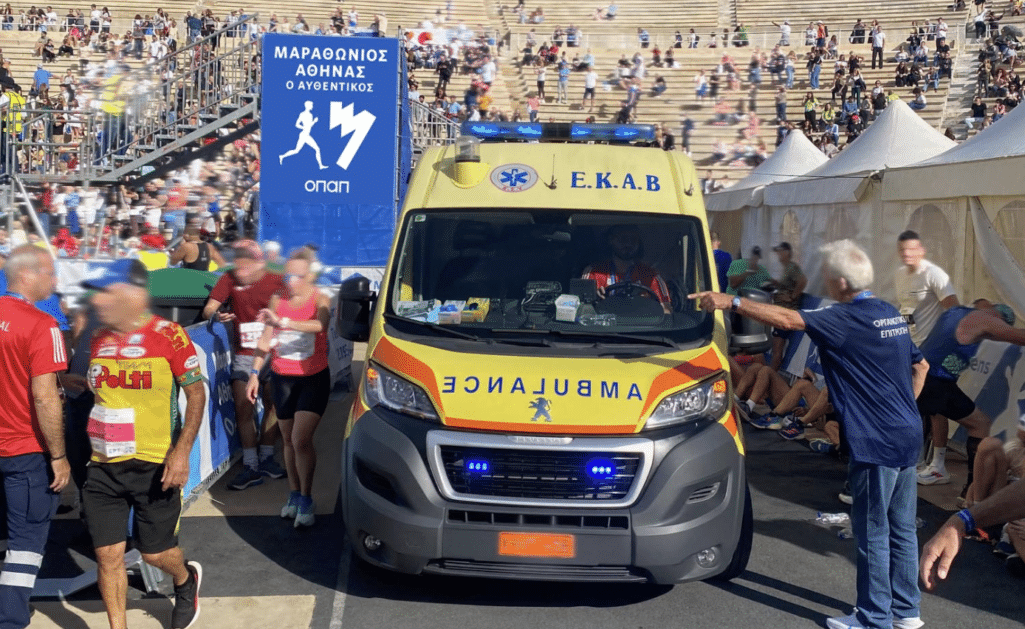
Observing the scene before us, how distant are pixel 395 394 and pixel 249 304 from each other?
2.87 metres

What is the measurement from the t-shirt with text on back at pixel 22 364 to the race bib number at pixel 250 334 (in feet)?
8.80

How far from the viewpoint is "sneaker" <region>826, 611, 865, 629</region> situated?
4980mm

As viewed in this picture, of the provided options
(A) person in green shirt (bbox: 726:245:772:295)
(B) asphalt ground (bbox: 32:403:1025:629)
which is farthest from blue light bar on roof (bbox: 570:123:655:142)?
Answer: (A) person in green shirt (bbox: 726:245:772:295)

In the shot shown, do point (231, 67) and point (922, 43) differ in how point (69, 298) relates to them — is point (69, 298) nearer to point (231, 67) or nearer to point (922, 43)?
point (231, 67)

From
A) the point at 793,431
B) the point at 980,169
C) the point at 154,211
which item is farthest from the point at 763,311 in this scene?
the point at 154,211

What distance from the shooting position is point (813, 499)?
24.3 feet

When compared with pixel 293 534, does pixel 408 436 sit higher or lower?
higher

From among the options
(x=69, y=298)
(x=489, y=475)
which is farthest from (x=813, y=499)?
(x=69, y=298)

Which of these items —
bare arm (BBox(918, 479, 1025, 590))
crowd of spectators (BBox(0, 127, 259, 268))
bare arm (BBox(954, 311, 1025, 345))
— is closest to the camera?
bare arm (BBox(918, 479, 1025, 590))

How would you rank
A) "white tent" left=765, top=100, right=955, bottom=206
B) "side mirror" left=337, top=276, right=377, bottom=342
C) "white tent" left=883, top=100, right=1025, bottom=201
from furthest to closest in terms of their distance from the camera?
"white tent" left=765, top=100, right=955, bottom=206 → "white tent" left=883, top=100, right=1025, bottom=201 → "side mirror" left=337, top=276, right=377, bottom=342

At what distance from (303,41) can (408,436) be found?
1041 cm

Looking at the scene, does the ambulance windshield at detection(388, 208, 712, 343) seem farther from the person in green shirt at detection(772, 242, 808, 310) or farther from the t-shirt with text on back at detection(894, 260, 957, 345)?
the person in green shirt at detection(772, 242, 808, 310)

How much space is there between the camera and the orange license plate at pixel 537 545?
475cm

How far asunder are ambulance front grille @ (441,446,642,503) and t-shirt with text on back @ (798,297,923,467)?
1077 mm
